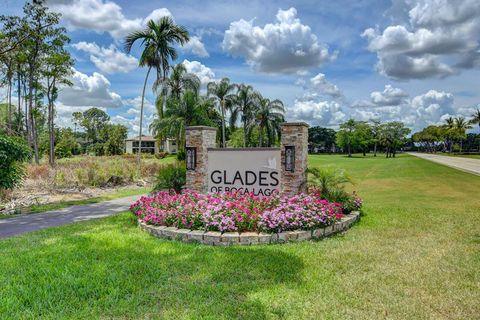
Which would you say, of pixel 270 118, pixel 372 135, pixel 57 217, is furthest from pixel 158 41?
pixel 372 135

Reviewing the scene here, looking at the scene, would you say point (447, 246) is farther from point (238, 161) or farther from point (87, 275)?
point (87, 275)

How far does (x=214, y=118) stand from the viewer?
1420 inches

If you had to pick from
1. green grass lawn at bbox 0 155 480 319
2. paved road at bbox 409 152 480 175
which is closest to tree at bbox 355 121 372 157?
paved road at bbox 409 152 480 175

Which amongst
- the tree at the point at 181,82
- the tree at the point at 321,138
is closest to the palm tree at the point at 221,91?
the tree at the point at 181,82

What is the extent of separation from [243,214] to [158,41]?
1865cm

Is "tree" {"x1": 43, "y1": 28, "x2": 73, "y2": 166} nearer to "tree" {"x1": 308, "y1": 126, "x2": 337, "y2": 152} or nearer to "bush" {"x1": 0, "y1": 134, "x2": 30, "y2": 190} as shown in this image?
"bush" {"x1": 0, "y1": 134, "x2": 30, "y2": 190}

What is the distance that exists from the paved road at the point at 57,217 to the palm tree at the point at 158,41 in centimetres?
1152

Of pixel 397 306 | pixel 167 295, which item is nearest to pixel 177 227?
pixel 167 295

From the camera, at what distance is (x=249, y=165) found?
26.8 ft

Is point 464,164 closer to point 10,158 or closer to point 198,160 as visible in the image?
point 198,160

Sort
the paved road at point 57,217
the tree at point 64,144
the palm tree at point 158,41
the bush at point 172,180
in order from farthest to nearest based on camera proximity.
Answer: the tree at point 64,144 → the palm tree at point 158,41 → the bush at point 172,180 → the paved road at point 57,217

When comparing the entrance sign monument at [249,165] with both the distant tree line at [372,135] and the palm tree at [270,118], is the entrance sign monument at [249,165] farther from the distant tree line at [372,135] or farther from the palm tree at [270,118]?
Answer: the distant tree line at [372,135]

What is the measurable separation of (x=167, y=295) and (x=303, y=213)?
10.4 feet

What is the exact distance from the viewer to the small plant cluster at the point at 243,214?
19.1 ft
